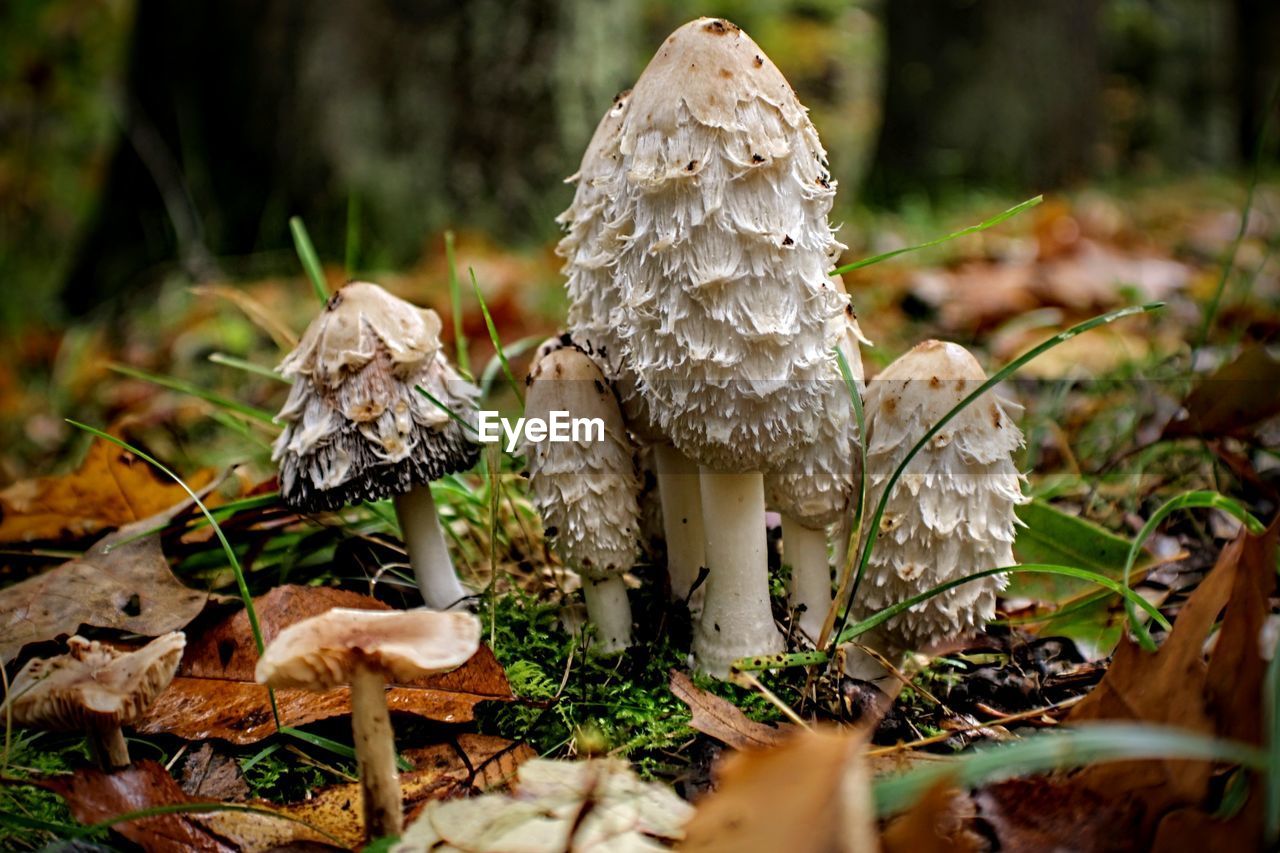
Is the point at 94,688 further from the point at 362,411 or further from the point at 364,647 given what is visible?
the point at 362,411

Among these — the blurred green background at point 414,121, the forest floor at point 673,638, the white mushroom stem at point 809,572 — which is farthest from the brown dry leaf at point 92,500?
the blurred green background at point 414,121

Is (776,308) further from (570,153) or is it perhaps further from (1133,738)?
(570,153)

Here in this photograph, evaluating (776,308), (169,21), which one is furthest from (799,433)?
(169,21)

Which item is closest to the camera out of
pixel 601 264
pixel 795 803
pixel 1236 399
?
pixel 795 803

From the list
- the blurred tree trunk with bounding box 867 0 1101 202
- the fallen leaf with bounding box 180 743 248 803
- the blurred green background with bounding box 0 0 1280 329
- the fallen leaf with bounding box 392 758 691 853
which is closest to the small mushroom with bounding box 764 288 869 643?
the fallen leaf with bounding box 392 758 691 853

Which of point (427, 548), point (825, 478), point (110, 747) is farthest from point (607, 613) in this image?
point (110, 747)

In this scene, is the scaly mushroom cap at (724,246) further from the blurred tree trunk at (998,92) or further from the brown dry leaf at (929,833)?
the blurred tree trunk at (998,92)

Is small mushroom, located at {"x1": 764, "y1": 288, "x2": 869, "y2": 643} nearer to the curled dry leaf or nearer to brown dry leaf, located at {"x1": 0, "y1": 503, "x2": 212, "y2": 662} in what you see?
the curled dry leaf
